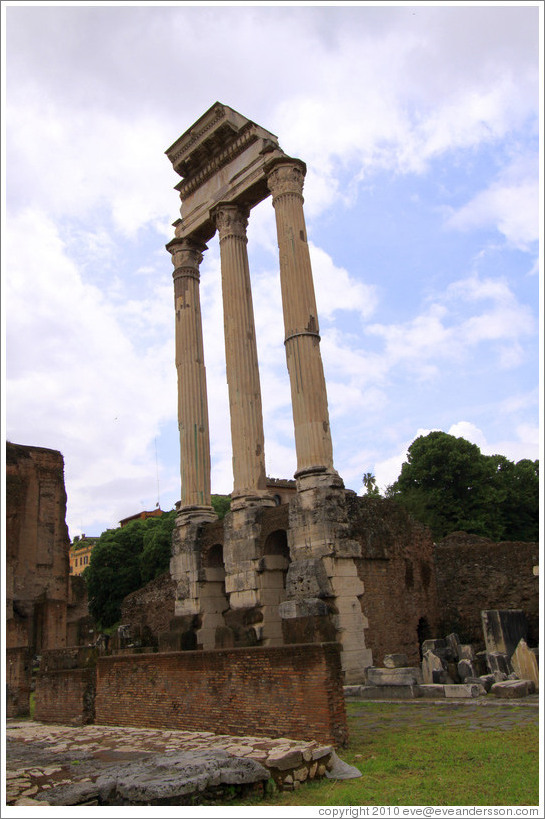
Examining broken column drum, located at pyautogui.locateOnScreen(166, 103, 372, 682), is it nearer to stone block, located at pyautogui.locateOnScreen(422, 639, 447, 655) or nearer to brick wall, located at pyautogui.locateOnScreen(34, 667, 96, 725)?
stone block, located at pyautogui.locateOnScreen(422, 639, 447, 655)

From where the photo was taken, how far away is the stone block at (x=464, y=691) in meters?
11.0

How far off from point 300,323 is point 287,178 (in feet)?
12.9

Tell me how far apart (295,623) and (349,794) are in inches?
113

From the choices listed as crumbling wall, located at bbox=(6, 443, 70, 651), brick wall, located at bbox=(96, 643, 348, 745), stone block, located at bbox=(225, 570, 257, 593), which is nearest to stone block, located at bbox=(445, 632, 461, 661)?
stone block, located at bbox=(225, 570, 257, 593)

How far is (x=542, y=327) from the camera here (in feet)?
14.4

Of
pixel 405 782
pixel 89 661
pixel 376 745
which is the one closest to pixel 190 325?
pixel 89 661

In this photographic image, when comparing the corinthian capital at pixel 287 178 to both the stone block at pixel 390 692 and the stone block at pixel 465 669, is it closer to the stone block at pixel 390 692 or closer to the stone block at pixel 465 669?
the stone block at pixel 465 669

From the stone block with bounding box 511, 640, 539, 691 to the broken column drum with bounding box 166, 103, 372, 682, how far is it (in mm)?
2923

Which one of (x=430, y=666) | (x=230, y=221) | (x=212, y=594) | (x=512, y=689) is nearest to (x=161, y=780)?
(x=512, y=689)

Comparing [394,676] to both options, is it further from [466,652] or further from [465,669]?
[466,652]

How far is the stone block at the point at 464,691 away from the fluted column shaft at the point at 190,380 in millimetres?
8558

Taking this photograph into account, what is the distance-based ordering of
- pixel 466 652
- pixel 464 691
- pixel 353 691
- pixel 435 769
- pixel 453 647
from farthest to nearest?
pixel 453 647, pixel 466 652, pixel 353 691, pixel 464 691, pixel 435 769

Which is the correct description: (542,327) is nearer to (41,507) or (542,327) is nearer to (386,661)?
(386,661)

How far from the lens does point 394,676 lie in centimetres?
1184
